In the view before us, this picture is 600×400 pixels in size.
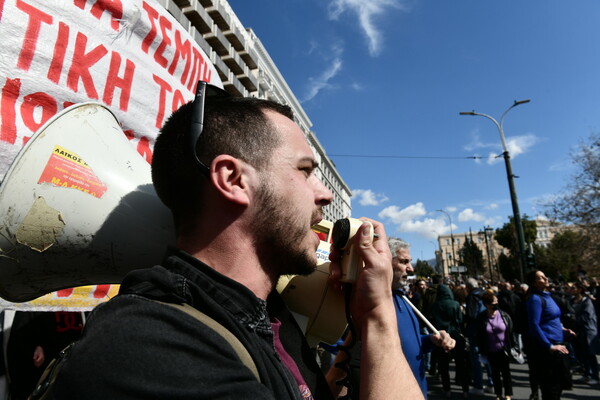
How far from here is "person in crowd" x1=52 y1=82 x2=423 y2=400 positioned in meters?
0.66

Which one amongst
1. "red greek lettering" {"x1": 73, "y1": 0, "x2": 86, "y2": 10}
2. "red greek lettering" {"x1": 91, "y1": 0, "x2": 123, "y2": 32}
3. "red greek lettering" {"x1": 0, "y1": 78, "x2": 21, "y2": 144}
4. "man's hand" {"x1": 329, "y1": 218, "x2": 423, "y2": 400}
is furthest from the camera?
"red greek lettering" {"x1": 91, "y1": 0, "x2": 123, "y2": 32}

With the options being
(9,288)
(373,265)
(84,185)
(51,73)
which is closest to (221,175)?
(84,185)

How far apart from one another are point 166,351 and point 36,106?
1.03 metres

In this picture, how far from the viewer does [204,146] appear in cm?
104

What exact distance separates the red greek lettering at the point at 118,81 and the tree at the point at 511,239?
144ft

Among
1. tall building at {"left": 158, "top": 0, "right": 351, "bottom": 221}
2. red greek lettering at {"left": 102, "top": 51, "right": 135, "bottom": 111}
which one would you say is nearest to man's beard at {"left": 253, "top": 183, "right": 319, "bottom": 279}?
red greek lettering at {"left": 102, "top": 51, "right": 135, "bottom": 111}

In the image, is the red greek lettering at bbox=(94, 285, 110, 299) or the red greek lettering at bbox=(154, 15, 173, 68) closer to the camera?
the red greek lettering at bbox=(94, 285, 110, 299)

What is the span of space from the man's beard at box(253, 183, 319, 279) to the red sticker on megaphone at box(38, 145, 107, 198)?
45 cm

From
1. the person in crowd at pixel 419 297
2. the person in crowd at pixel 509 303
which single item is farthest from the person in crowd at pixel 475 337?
the person in crowd at pixel 509 303

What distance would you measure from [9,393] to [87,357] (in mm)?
1709

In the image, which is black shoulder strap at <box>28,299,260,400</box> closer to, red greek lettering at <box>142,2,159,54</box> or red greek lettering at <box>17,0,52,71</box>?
red greek lettering at <box>17,0,52,71</box>

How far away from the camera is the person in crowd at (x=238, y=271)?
66 cm

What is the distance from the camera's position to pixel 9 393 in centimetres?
180

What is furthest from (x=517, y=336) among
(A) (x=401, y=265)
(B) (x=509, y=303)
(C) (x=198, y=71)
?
(C) (x=198, y=71)
